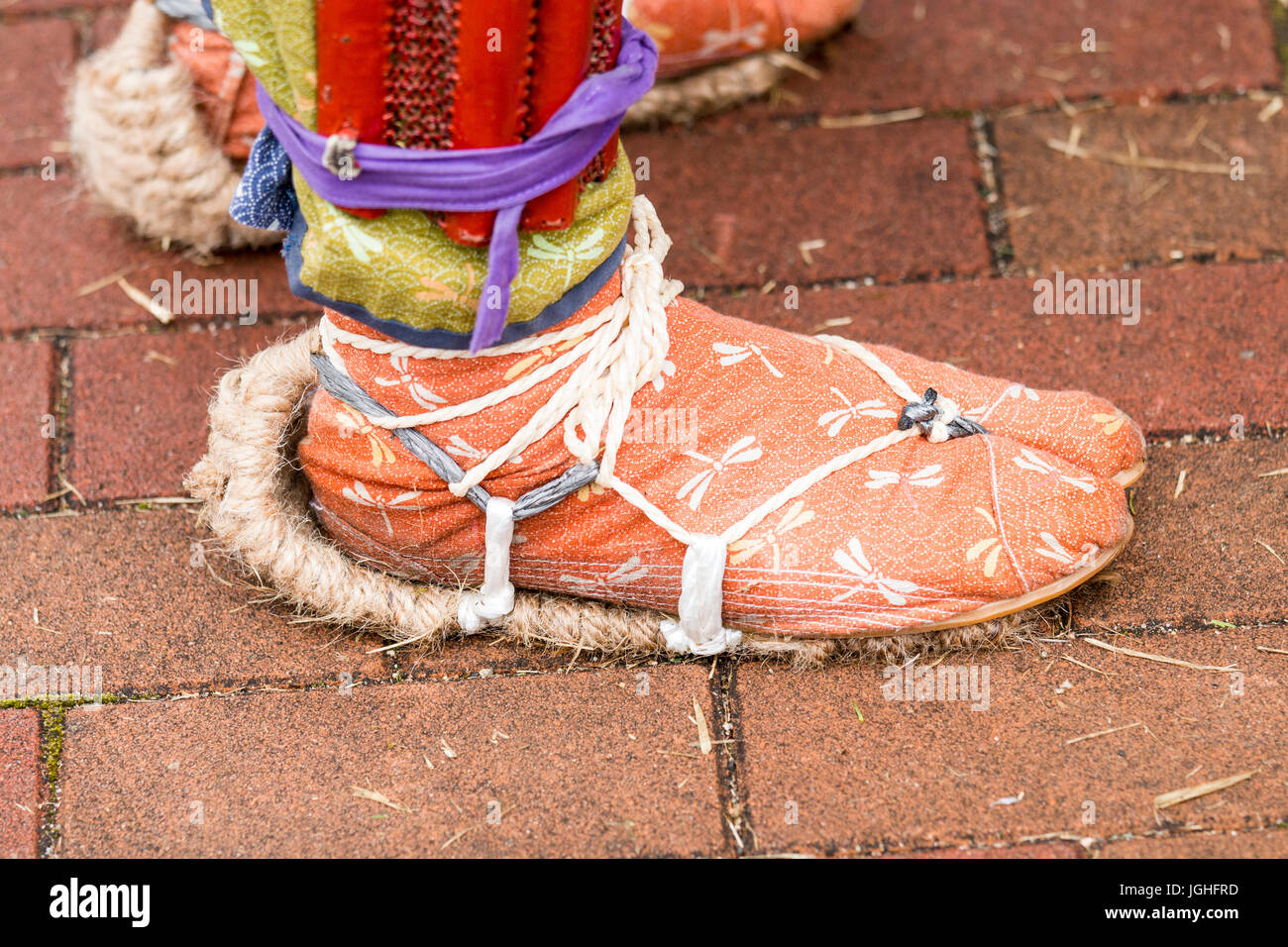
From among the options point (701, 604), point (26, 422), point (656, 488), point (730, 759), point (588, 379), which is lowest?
point (730, 759)

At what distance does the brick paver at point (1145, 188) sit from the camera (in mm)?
1836

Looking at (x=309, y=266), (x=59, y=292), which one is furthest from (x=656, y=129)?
(x=309, y=266)

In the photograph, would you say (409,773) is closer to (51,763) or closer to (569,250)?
(51,763)

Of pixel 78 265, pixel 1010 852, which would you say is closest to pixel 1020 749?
pixel 1010 852

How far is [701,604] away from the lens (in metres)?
A: 1.29

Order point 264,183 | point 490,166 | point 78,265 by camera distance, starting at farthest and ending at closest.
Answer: point 78,265, point 264,183, point 490,166

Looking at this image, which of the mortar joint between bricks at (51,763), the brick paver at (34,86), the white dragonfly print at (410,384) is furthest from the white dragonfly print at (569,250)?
the brick paver at (34,86)

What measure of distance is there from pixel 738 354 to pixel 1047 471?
0.35 meters

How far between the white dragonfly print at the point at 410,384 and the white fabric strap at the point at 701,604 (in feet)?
0.96

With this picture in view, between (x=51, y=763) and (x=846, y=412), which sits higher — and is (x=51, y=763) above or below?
below

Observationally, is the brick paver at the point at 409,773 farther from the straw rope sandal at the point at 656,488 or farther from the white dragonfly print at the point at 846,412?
the white dragonfly print at the point at 846,412

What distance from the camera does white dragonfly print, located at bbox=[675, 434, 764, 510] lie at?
4.16ft

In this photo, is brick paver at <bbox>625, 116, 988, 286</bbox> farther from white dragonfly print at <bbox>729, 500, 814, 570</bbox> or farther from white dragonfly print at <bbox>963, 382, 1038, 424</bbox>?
white dragonfly print at <bbox>729, 500, 814, 570</bbox>
